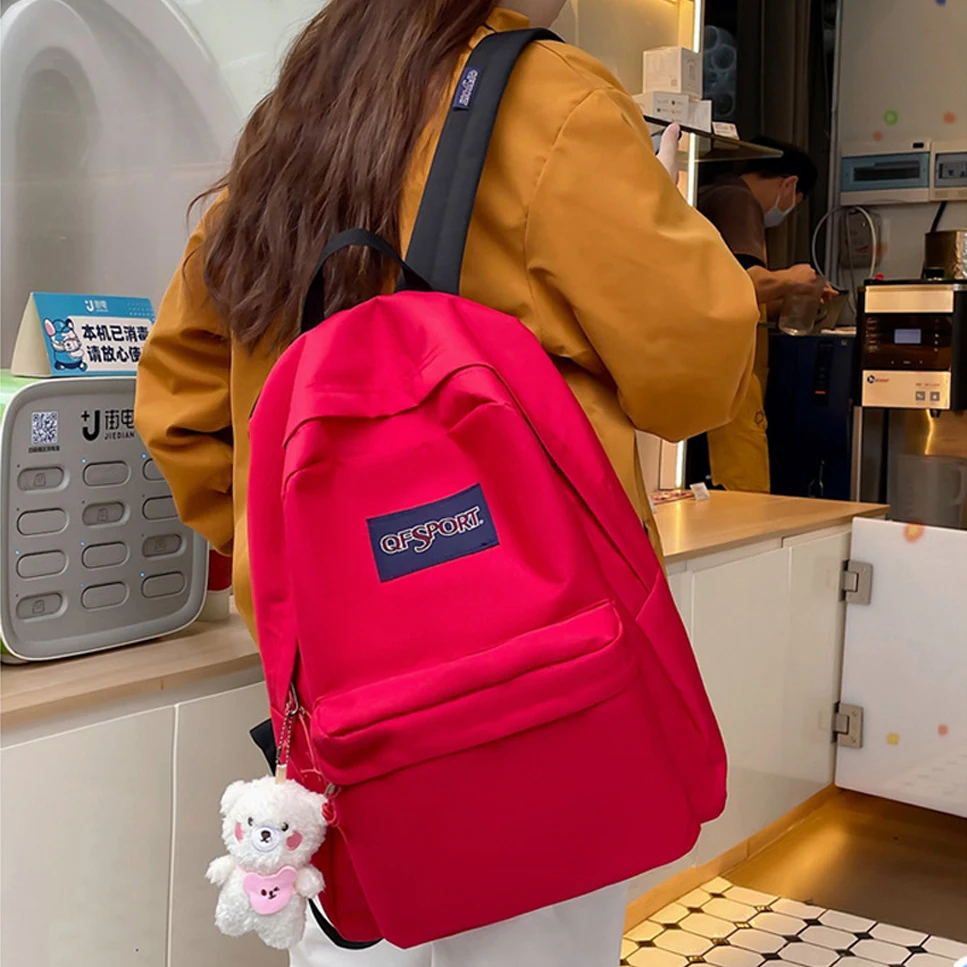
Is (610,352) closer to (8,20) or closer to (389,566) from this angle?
(389,566)

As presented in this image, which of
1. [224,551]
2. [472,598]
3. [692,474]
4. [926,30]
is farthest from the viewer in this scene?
[926,30]

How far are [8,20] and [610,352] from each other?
43.8 inches

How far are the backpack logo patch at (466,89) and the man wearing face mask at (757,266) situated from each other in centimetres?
212

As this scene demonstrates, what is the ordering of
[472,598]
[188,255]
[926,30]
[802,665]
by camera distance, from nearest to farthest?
[472,598]
[188,255]
[802,665]
[926,30]

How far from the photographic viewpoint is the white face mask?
323cm

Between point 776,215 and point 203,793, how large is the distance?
2417mm

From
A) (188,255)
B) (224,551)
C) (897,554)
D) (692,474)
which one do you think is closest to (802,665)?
(897,554)

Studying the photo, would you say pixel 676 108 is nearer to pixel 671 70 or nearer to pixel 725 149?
pixel 671 70

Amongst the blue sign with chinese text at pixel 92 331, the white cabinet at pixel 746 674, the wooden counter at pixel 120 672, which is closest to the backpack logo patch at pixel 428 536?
the wooden counter at pixel 120 672

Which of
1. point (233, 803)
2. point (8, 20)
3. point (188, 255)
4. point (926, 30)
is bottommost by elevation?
point (233, 803)

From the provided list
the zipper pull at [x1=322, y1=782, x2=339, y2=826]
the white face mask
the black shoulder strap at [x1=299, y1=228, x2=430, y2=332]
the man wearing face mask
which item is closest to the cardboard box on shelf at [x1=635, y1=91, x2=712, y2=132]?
the man wearing face mask

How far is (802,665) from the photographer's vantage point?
2.54m

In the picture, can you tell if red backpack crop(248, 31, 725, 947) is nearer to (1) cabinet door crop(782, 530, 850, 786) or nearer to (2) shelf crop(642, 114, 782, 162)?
(1) cabinet door crop(782, 530, 850, 786)

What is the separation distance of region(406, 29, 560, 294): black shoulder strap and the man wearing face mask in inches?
83.9
